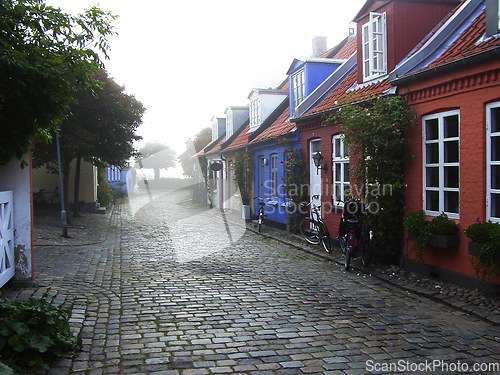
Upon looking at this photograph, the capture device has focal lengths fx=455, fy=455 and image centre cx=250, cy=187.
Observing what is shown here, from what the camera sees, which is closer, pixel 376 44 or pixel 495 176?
pixel 495 176

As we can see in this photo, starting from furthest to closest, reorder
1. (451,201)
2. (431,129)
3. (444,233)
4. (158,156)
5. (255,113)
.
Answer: (158,156), (255,113), (431,129), (451,201), (444,233)

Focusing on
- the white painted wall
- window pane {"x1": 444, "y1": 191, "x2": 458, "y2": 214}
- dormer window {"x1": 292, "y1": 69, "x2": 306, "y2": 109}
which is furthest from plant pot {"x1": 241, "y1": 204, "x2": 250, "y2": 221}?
the white painted wall

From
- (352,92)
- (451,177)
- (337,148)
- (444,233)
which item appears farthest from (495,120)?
(337,148)

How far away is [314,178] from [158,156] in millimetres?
84577

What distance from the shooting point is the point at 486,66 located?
22.3 feet

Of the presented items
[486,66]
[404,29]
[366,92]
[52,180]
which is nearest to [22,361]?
[486,66]

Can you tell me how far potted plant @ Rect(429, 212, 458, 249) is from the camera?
732 centimetres

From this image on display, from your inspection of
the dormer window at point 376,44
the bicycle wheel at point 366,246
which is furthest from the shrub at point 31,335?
the dormer window at point 376,44

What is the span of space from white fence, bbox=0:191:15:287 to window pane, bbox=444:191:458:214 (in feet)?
22.7

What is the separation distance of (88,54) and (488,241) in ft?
19.4

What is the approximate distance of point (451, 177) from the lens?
773cm

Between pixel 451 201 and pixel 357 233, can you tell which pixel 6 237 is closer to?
pixel 357 233

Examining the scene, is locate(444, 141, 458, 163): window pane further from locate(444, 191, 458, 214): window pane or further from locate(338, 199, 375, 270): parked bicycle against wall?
locate(338, 199, 375, 270): parked bicycle against wall

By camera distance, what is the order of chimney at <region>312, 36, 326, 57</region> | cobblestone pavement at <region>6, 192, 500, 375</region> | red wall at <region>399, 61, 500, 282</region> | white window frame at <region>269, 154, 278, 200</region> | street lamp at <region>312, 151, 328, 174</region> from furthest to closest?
chimney at <region>312, 36, 326, 57</region> < white window frame at <region>269, 154, 278, 200</region> < street lamp at <region>312, 151, 328, 174</region> < red wall at <region>399, 61, 500, 282</region> < cobblestone pavement at <region>6, 192, 500, 375</region>
